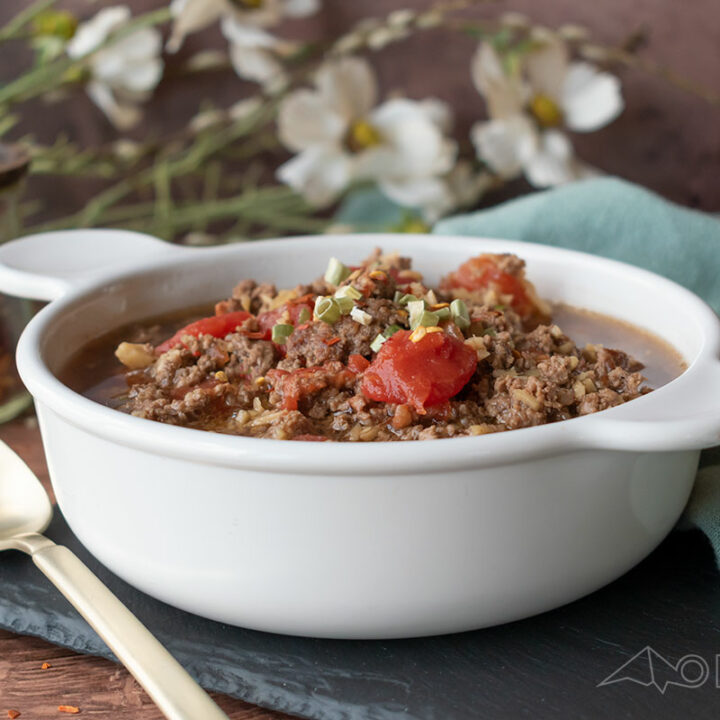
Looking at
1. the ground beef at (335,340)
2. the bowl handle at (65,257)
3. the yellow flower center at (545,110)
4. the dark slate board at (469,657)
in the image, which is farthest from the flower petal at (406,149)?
the dark slate board at (469,657)

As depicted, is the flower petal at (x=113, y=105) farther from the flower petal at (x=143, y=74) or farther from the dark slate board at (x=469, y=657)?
the dark slate board at (x=469, y=657)

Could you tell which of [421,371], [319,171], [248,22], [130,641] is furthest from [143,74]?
[130,641]

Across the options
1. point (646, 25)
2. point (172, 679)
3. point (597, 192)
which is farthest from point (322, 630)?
point (646, 25)

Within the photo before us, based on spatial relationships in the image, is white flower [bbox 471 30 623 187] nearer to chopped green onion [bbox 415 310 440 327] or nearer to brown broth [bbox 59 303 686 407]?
brown broth [bbox 59 303 686 407]

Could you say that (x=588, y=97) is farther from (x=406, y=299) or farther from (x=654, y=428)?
(x=654, y=428)

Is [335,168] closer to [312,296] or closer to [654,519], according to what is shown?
[312,296]

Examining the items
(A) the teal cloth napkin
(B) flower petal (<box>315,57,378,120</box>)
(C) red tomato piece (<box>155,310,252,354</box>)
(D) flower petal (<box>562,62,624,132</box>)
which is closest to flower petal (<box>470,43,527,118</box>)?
(D) flower petal (<box>562,62,624,132</box>)
